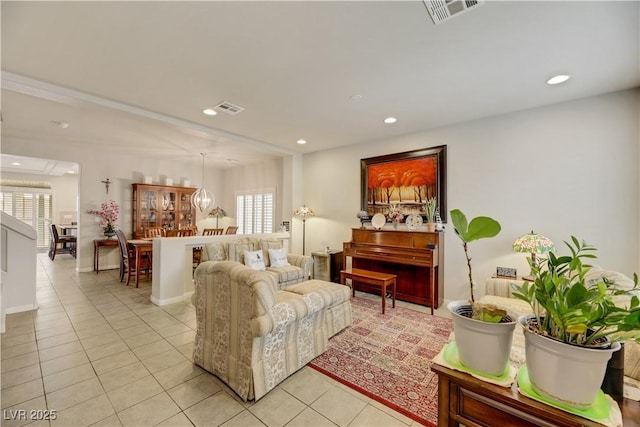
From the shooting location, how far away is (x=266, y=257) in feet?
14.6

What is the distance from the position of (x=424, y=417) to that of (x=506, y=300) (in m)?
1.72

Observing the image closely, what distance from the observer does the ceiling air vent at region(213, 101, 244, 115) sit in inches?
135

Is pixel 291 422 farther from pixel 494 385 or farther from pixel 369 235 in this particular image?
pixel 369 235

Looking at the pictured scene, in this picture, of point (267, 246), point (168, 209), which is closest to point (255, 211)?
point (168, 209)

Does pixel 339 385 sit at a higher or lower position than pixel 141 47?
lower

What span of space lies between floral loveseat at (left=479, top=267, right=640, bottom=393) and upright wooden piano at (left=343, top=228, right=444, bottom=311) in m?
0.84

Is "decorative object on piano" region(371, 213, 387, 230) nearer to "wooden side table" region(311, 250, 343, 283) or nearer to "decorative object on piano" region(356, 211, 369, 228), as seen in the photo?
"decorative object on piano" region(356, 211, 369, 228)

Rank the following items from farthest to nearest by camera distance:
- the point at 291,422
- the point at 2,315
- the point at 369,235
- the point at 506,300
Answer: the point at 369,235
the point at 2,315
the point at 506,300
the point at 291,422

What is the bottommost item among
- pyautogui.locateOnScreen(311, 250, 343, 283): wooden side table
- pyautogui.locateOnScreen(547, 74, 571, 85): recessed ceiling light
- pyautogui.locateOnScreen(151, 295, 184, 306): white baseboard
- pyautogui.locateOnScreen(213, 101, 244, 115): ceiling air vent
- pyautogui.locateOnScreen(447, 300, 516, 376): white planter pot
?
pyautogui.locateOnScreen(151, 295, 184, 306): white baseboard

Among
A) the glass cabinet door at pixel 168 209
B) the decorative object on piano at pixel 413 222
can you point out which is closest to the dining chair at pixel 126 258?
the glass cabinet door at pixel 168 209

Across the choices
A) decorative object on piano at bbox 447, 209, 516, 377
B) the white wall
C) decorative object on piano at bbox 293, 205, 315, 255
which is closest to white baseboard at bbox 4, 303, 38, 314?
decorative object on piano at bbox 293, 205, 315, 255

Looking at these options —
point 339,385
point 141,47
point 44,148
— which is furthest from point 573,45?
point 44,148

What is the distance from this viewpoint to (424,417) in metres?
1.82

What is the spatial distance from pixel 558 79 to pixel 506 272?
2385mm
